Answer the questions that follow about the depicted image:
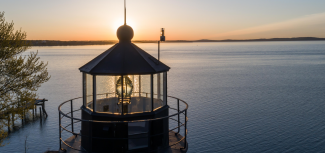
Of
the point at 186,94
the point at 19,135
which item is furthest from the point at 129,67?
the point at 186,94

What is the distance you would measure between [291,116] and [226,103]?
7.65 metres

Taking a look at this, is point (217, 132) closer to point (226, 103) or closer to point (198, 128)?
point (198, 128)

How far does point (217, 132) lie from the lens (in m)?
23.1

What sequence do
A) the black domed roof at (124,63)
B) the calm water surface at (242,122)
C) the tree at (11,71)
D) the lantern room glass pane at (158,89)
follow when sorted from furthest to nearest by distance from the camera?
1. the calm water surface at (242,122)
2. the tree at (11,71)
3. the lantern room glass pane at (158,89)
4. the black domed roof at (124,63)

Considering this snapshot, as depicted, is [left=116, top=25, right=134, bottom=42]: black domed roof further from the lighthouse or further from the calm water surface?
the calm water surface

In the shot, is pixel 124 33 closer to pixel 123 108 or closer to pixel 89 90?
pixel 89 90

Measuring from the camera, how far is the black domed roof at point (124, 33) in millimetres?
8242

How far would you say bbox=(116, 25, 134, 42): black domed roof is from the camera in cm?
824

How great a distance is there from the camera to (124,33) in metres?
8.25

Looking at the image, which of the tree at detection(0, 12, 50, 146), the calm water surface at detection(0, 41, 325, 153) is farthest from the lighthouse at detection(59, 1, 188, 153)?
the calm water surface at detection(0, 41, 325, 153)

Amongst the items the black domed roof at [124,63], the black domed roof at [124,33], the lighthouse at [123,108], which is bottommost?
the lighthouse at [123,108]

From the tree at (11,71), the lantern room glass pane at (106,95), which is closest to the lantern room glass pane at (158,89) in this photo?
the lantern room glass pane at (106,95)

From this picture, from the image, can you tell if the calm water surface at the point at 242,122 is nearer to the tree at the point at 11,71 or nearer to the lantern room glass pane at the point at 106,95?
the tree at the point at 11,71

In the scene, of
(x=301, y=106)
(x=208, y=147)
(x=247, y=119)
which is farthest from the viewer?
(x=301, y=106)
